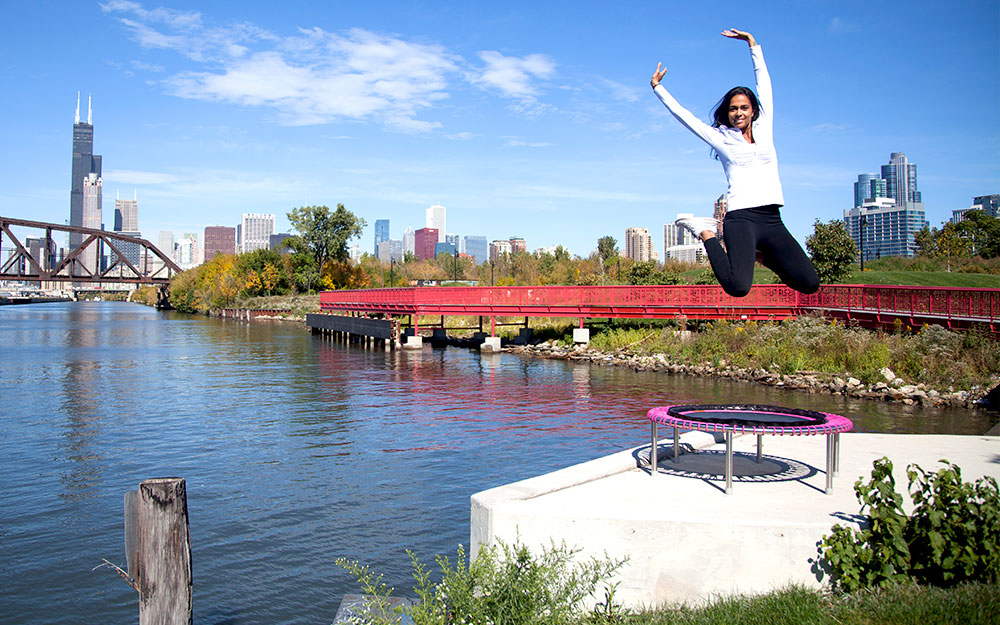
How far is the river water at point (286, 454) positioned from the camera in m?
10.3

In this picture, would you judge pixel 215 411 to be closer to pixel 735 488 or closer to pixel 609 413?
pixel 609 413

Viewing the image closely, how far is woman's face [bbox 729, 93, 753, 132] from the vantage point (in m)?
7.87

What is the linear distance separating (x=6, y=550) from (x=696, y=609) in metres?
10.6

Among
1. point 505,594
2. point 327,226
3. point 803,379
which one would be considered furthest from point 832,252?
point 327,226

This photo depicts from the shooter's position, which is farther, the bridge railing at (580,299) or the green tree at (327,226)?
the green tree at (327,226)

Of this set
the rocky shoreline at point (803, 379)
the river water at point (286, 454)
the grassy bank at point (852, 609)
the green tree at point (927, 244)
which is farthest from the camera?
the green tree at point (927, 244)

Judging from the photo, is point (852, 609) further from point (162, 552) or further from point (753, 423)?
point (162, 552)

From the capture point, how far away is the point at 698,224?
25.6 feet

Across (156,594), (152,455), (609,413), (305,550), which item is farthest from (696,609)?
(609,413)

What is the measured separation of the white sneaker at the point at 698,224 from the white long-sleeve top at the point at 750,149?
256 millimetres

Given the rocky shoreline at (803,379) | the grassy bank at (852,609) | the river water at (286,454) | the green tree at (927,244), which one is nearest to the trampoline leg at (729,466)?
the grassy bank at (852,609)

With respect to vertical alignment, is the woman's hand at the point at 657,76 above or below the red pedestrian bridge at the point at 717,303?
above

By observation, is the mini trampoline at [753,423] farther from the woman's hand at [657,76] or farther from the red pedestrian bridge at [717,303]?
the red pedestrian bridge at [717,303]

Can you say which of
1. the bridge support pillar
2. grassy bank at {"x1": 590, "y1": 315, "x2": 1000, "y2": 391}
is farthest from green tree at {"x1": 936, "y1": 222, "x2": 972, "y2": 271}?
the bridge support pillar
